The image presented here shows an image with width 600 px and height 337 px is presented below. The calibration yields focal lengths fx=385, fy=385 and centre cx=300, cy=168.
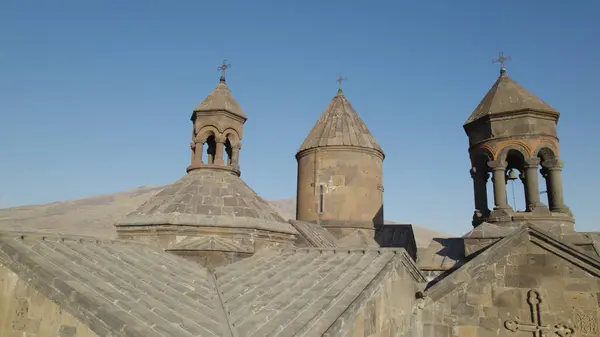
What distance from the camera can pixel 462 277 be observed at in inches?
255

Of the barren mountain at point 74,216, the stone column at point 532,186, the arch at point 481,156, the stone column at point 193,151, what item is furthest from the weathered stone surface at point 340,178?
the barren mountain at point 74,216

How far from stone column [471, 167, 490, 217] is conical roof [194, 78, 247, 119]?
589cm

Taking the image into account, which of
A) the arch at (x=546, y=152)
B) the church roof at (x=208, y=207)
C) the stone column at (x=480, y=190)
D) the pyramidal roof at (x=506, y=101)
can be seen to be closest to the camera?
the church roof at (x=208, y=207)

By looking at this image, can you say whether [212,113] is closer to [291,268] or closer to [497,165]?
[291,268]

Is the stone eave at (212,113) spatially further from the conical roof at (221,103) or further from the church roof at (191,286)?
the church roof at (191,286)

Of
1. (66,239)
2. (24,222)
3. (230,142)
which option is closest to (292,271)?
(66,239)

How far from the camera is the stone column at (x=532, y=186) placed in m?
8.27

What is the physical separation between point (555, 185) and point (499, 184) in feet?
4.03

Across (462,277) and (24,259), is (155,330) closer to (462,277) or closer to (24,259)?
(24,259)

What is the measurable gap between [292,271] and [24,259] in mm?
3185

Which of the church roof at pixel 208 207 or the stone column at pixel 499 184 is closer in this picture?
the church roof at pixel 208 207

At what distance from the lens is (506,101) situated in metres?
9.17

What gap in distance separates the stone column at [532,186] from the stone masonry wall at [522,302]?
2.39m

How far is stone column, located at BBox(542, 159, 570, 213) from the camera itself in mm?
8492
